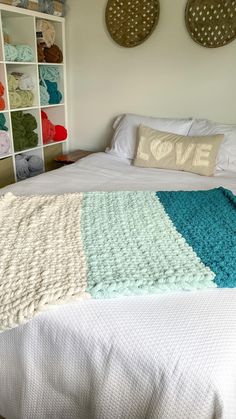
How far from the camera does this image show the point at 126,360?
2.53 feet

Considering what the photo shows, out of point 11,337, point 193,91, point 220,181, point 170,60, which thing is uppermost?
point 170,60

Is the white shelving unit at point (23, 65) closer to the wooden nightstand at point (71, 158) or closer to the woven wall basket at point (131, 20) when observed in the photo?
the wooden nightstand at point (71, 158)

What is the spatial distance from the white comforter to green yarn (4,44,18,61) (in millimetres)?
1988

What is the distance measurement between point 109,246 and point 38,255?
0.22 m

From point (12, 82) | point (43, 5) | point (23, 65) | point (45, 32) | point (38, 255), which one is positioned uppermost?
point (43, 5)

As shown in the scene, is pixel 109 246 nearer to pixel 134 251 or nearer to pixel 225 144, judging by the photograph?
pixel 134 251

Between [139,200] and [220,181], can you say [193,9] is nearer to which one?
[220,181]

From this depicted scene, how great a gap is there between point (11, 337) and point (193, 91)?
211 centimetres

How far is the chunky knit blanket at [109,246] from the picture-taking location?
34.7 inches

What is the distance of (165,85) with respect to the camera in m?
2.51

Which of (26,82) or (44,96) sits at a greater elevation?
(26,82)

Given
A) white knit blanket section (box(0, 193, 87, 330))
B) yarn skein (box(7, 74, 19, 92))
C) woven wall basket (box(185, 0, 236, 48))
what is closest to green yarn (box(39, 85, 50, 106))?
yarn skein (box(7, 74, 19, 92))

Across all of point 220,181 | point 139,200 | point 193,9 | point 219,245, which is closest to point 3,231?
point 139,200

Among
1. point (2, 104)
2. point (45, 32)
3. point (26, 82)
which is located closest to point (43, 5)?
point (45, 32)
